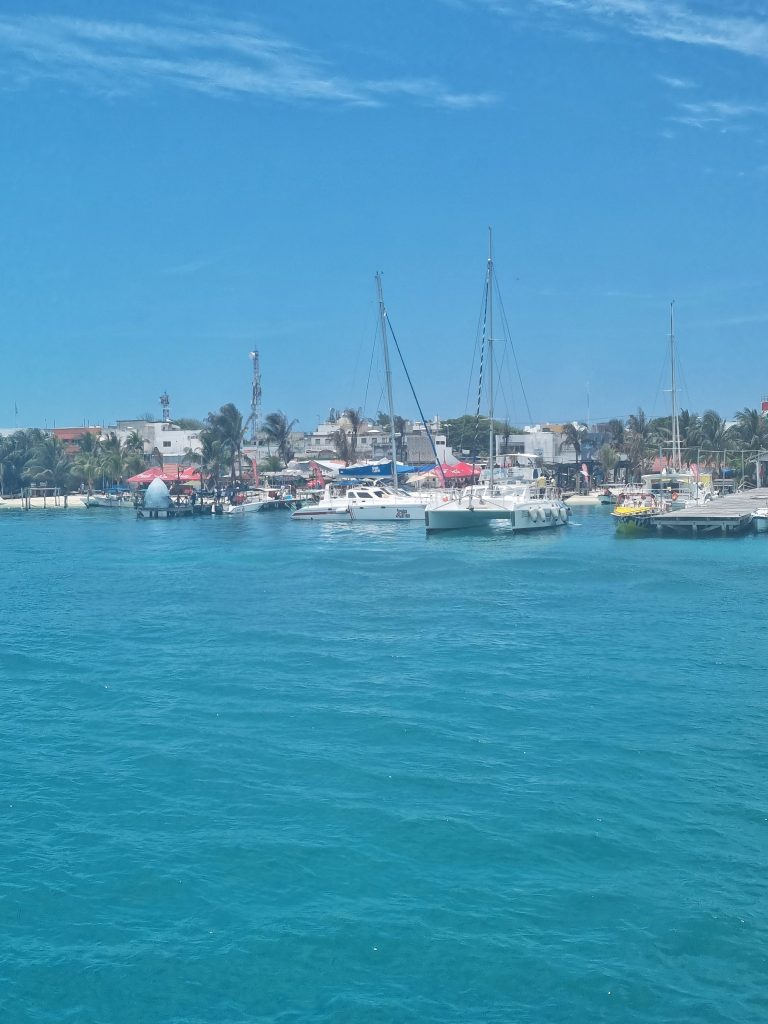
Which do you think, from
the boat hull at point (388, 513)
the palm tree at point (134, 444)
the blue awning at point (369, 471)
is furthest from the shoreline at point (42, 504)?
the boat hull at point (388, 513)

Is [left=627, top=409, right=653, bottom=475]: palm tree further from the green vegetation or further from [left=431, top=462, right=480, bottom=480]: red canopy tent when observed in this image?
the green vegetation

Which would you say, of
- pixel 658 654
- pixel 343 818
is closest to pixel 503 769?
pixel 343 818

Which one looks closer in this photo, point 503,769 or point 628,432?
point 503,769

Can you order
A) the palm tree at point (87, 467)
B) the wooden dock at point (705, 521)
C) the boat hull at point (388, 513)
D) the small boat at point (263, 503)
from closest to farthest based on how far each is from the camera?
the wooden dock at point (705, 521) → the boat hull at point (388, 513) → the small boat at point (263, 503) → the palm tree at point (87, 467)

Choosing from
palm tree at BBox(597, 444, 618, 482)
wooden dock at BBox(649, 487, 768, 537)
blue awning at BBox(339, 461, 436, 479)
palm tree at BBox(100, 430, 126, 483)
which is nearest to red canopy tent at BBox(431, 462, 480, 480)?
blue awning at BBox(339, 461, 436, 479)

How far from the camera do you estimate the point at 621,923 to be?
1315 cm

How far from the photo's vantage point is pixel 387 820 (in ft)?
54.2

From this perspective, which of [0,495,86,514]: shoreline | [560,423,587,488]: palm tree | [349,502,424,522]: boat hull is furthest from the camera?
[560,423,587,488]: palm tree

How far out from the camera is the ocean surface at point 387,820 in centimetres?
1208

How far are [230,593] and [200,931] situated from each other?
30.9 meters

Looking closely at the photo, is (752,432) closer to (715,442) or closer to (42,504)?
(715,442)

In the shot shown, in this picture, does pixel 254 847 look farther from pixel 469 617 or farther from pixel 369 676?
pixel 469 617

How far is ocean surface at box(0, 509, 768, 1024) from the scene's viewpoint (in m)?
12.1

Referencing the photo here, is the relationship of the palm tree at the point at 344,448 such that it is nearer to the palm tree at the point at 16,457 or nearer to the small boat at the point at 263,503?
the small boat at the point at 263,503
